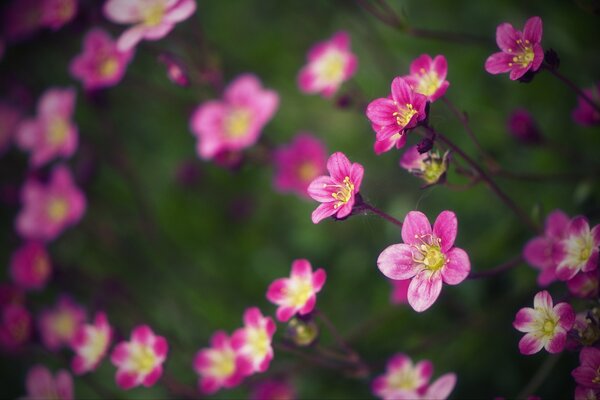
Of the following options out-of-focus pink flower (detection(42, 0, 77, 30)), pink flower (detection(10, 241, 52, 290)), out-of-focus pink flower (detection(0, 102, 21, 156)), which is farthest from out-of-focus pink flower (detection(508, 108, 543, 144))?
out-of-focus pink flower (detection(0, 102, 21, 156))

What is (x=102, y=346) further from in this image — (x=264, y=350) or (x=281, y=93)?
(x=281, y=93)

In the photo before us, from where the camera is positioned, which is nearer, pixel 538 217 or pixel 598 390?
pixel 598 390

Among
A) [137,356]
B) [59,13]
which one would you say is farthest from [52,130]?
[137,356]

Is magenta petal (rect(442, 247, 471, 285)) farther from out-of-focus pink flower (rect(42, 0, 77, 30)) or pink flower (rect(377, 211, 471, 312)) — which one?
out-of-focus pink flower (rect(42, 0, 77, 30))

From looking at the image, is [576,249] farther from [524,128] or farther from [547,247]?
[524,128]

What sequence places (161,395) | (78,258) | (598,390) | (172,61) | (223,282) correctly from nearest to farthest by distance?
(598,390) → (172,61) → (161,395) → (223,282) → (78,258)

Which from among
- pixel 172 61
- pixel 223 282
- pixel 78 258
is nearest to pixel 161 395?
pixel 223 282
